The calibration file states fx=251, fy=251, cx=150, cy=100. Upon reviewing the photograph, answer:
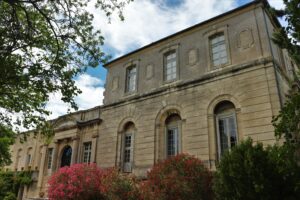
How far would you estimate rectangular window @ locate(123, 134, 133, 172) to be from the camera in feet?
47.8

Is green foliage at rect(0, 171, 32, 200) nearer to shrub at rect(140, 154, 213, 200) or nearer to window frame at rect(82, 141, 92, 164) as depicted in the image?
window frame at rect(82, 141, 92, 164)

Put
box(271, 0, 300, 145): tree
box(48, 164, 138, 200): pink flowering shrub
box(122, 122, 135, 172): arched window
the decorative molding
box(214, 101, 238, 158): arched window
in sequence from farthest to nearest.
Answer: box(122, 122, 135, 172): arched window < the decorative molding < box(214, 101, 238, 158): arched window < box(48, 164, 138, 200): pink flowering shrub < box(271, 0, 300, 145): tree

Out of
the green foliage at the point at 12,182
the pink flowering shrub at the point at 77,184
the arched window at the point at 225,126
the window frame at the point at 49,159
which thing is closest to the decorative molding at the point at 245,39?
the arched window at the point at 225,126

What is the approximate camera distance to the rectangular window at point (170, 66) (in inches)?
576

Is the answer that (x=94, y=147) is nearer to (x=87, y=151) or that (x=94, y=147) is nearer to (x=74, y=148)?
(x=87, y=151)

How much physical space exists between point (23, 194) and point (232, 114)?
17.5 m

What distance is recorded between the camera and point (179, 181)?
9203 mm

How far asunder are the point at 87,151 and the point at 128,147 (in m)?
3.91

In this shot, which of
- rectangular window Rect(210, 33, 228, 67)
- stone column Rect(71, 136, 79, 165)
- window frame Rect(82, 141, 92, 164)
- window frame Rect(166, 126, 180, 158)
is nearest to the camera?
rectangular window Rect(210, 33, 228, 67)

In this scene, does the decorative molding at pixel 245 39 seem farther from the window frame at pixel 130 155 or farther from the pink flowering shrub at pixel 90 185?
the pink flowering shrub at pixel 90 185

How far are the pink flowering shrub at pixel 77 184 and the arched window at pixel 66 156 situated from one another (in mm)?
4943

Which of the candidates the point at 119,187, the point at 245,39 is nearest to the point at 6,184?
the point at 119,187

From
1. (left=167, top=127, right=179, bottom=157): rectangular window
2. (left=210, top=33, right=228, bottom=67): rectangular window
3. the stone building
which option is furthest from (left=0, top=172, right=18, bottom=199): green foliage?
(left=210, top=33, right=228, bottom=67): rectangular window

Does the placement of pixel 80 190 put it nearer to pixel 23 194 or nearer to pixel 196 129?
pixel 196 129
